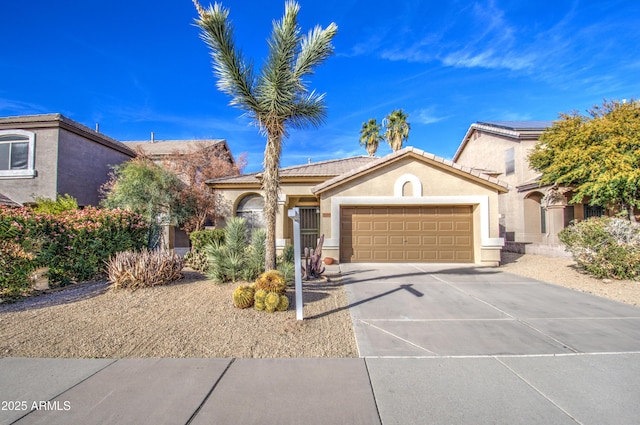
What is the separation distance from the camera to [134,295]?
7180 millimetres

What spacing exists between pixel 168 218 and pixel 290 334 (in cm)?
1293

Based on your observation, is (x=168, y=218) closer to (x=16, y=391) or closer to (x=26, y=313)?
(x=26, y=313)

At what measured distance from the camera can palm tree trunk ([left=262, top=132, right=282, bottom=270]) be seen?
297 inches

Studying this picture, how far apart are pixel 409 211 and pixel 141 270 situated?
10.0 meters

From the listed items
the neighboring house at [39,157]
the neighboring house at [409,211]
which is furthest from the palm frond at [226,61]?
the neighboring house at [39,157]

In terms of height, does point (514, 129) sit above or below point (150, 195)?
above

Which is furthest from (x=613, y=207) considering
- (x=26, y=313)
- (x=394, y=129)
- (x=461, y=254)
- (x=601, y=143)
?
(x=26, y=313)

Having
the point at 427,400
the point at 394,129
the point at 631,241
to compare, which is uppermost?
the point at 394,129

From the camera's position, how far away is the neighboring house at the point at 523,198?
634 inches

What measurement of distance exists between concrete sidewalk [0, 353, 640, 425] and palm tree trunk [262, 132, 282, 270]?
3.68m

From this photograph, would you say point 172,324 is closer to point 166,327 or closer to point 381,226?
point 166,327

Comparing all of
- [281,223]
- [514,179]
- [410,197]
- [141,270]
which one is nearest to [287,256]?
[141,270]

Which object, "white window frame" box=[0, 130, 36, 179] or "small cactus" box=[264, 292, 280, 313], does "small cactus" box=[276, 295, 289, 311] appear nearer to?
"small cactus" box=[264, 292, 280, 313]

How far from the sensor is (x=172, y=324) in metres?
5.36
